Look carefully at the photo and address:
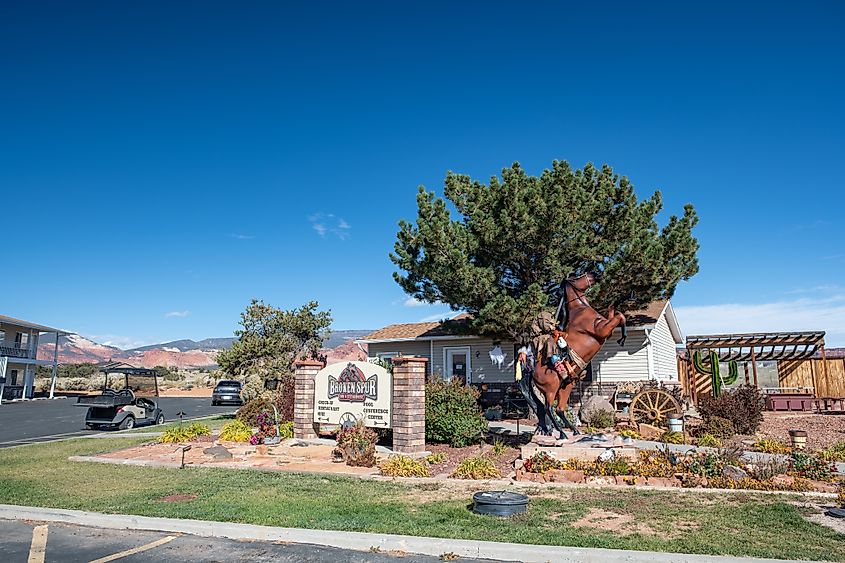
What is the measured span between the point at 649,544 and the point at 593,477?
376 cm

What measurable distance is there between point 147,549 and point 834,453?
1261 cm

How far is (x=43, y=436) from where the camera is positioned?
1950 centimetres

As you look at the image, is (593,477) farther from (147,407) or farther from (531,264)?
(147,407)

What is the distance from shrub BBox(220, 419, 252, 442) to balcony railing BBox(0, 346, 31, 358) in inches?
1250

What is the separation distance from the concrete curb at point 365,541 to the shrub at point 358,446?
500cm

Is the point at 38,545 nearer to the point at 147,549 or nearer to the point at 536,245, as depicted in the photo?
the point at 147,549

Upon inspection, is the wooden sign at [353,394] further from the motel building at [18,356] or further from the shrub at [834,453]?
the motel building at [18,356]

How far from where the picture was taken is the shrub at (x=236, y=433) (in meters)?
15.8

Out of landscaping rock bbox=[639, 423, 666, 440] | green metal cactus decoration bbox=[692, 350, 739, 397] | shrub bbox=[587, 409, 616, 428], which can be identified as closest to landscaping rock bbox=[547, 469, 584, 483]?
landscaping rock bbox=[639, 423, 666, 440]

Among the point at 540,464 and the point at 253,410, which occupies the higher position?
the point at 253,410

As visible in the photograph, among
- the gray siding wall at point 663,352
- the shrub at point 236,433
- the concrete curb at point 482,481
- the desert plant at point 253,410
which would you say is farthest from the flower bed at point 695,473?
the gray siding wall at point 663,352

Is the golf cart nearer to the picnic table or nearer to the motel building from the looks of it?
the motel building

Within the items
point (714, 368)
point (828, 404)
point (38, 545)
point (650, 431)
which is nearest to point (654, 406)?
point (650, 431)

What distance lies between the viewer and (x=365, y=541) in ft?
21.9
